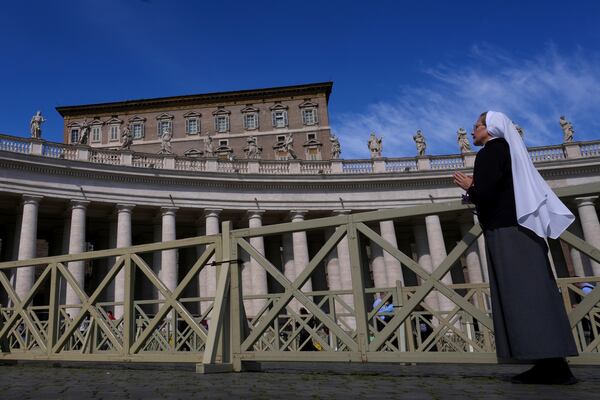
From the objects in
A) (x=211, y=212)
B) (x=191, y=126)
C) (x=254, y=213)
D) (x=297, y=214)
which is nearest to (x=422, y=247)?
(x=297, y=214)

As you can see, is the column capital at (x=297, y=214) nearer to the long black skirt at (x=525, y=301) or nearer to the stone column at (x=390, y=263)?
A: the stone column at (x=390, y=263)

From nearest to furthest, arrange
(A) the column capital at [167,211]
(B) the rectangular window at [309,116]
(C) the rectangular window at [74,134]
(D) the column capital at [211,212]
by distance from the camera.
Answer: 1. (A) the column capital at [167,211]
2. (D) the column capital at [211,212]
3. (B) the rectangular window at [309,116]
4. (C) the rectangular window at [74,134]

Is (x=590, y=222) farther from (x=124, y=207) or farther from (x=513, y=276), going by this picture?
(x=513, y=276)

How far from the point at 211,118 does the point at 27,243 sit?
4270 cm

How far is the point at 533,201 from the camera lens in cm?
531

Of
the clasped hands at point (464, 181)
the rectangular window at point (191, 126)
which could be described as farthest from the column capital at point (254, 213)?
the rectangular window at point (191, 126)

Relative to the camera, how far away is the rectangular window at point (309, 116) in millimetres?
67438

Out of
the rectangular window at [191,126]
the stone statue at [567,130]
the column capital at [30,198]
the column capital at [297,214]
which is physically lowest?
the column capital at [297,214]

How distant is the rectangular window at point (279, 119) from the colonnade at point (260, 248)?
33.2 metres

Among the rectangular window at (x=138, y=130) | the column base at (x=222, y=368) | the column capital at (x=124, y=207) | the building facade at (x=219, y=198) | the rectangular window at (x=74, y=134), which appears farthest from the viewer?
the rectangular window at (x=138, y=130)

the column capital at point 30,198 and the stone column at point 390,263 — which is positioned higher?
the column capital at point 30,198

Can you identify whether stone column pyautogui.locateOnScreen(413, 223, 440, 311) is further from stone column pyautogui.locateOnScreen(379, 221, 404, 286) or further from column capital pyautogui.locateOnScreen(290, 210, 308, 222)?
column capital pyautogui.locateOnScreen(290, 210, 308, 222)

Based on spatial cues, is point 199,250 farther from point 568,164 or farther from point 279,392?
point 279,392

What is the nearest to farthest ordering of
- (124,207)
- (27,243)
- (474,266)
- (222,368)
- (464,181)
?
(464,181) → (222,368) → (27,243) → (124,207) → (474,266)
